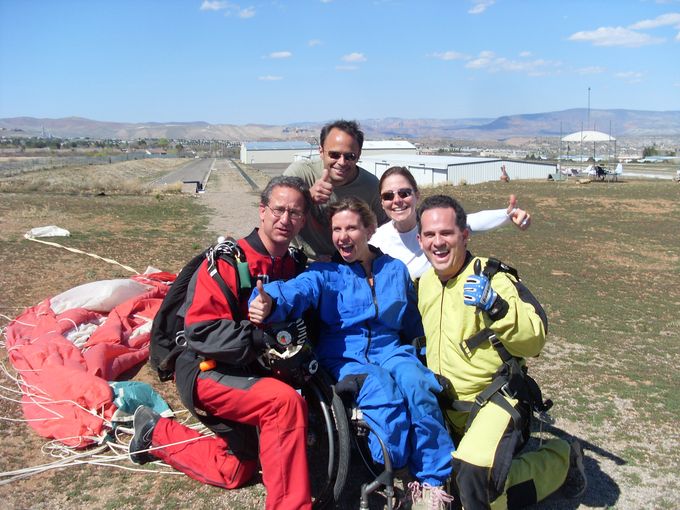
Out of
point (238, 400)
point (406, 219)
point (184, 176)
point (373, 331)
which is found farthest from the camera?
point (184, 176)

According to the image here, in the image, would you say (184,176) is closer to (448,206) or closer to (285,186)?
(285,186)

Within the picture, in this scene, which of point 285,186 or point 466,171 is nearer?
point 285,186

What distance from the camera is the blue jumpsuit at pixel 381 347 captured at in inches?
114

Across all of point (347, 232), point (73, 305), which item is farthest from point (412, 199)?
point (73, 305)

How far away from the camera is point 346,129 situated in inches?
163

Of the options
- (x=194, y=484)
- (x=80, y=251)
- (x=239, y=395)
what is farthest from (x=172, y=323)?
(x=80, y=251)

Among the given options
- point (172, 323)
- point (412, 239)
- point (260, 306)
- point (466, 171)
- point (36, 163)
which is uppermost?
point (36, 163)

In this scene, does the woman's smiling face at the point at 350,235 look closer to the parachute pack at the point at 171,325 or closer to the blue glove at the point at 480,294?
the parachute pack at the point at 171,325

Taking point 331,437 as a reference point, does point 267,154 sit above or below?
above

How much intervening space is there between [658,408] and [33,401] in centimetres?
478

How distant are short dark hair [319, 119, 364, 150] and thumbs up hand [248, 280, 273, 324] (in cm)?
166

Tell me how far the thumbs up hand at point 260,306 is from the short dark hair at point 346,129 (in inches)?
65.5

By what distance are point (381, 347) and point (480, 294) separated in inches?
31.9

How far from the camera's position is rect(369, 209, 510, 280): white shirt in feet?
12.4
